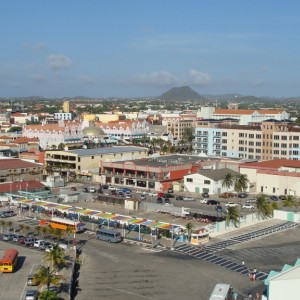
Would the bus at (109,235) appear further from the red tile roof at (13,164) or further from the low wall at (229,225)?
the red tile roof at (13,164)

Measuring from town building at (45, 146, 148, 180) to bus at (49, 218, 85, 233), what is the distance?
19252 mm

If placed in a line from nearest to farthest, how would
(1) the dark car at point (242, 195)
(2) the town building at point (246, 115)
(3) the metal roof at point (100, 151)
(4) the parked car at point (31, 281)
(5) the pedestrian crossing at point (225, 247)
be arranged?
(4) the parked car at point (31, 281) < (5) the pedestrian crossing at point (225, 247) < (1) the dark car at point (242, 195) < (3) the metal roof at point (100, 151) < (2) the town building at point (246, 115)

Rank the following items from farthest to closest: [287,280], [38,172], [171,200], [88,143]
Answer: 1. [88,143]
2. [38,172]
3. [171,200]
4. [287,280]

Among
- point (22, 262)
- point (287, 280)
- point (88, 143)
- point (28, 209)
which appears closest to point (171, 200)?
point (28, 209)

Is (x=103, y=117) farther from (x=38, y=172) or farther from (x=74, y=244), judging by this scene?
(x=74, y=244)

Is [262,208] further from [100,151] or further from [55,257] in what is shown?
[100,151]

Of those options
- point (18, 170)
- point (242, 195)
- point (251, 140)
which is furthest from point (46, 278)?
point (251, 140)

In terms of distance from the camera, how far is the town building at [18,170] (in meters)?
44.3

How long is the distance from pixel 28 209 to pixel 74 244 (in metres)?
9.45

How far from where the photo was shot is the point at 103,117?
10712cm

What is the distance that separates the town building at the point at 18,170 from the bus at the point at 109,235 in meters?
18.3

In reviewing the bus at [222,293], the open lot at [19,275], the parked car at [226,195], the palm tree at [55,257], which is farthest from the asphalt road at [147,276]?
the parked car at [226,195]

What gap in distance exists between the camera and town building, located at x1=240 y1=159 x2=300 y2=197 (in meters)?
40.9

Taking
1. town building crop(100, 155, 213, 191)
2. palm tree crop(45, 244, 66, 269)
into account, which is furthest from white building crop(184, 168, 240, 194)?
palm tree crop(45, 244, 66, 269)
